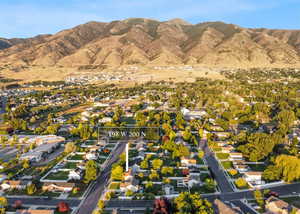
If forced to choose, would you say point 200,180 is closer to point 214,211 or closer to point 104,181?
point 214,211

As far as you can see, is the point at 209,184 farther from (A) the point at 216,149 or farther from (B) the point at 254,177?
(A) the point at 216,149

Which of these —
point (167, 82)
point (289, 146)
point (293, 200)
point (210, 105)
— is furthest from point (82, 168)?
point (167, 82)

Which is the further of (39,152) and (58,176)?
(39,152)

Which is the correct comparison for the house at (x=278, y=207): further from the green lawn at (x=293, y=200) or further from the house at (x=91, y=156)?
the house at (x=91, y=156)

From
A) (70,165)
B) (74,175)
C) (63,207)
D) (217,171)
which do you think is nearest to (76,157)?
(70,165)

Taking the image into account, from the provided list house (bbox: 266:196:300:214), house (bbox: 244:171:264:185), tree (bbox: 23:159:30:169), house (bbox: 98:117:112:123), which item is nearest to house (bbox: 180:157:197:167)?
house (bbox: 244:171:264:185)

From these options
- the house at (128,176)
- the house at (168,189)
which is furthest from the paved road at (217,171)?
the house at (128,176)
